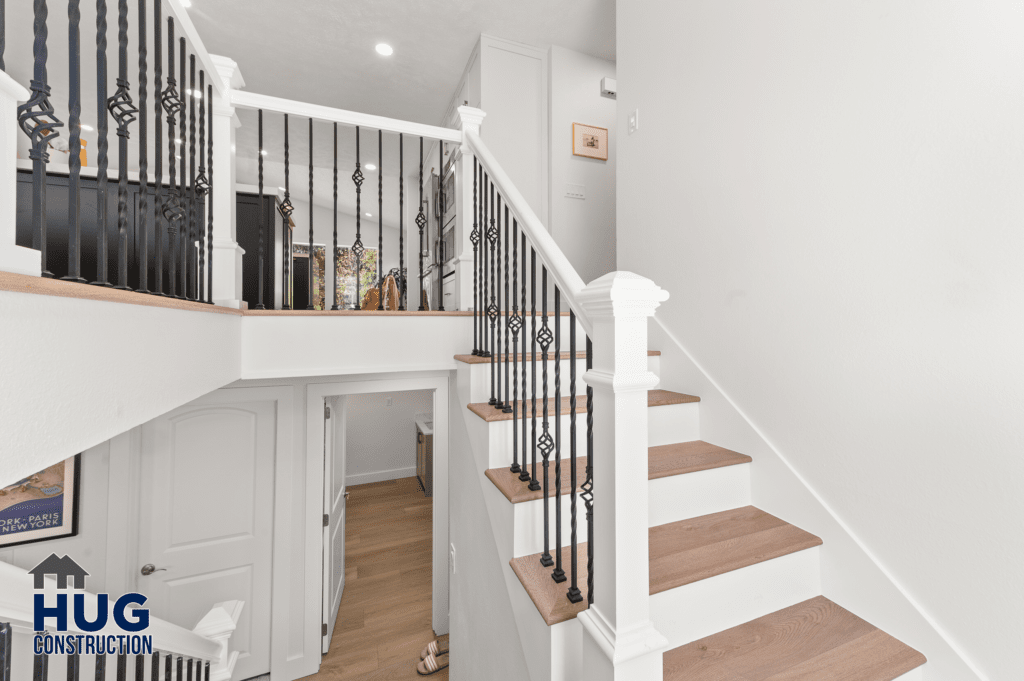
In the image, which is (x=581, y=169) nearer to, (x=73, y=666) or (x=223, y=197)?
(x=223, y=197)

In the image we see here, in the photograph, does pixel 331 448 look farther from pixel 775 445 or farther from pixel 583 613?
pixel 775 445

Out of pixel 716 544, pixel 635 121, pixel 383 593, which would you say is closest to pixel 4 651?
pixel 716 544

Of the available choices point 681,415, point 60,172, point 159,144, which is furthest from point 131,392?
point 681,415

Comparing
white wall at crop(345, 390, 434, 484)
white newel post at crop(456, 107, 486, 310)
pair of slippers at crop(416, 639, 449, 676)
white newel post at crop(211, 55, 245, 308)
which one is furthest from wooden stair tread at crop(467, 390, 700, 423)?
white wall at crop(345, 390, 434, 484)

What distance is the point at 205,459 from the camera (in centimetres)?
270

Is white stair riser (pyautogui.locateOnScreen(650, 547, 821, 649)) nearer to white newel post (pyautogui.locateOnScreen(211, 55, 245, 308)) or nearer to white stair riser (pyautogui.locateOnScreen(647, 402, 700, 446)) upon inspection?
white stair riser (pyautogui.locateOnScreen(647, 402, 700, 446))

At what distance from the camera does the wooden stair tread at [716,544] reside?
47.1 inches

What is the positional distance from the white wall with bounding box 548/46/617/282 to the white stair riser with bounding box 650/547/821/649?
224 cm

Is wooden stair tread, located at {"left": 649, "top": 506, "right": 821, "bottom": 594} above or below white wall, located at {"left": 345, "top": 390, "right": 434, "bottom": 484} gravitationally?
above

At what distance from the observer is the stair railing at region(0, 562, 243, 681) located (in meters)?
1.06

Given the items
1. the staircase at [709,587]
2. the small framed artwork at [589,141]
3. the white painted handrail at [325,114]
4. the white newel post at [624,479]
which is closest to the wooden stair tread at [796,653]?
the staircase at [709,587]

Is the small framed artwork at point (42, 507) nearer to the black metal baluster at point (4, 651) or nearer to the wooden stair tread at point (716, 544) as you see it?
the black metal baluster at point (4, 651)

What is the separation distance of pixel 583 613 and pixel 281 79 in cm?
455

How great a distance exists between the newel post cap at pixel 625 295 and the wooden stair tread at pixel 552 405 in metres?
0.52
